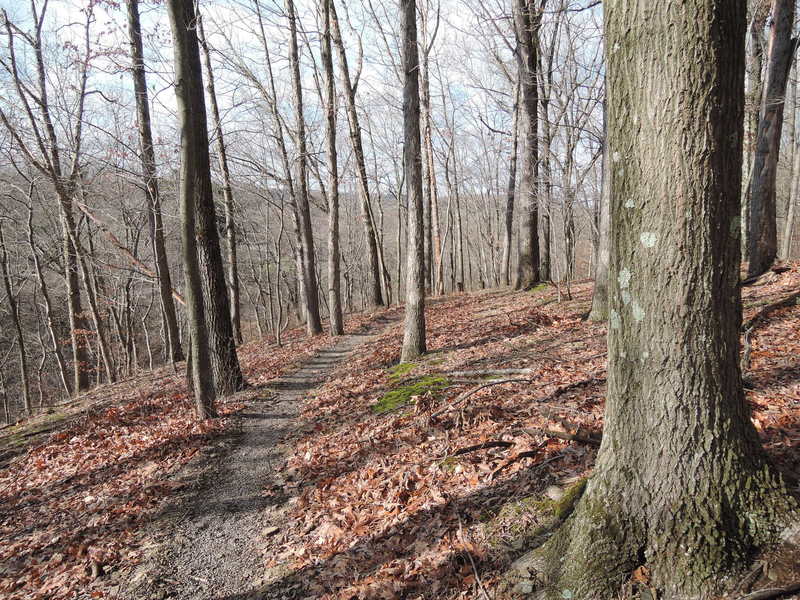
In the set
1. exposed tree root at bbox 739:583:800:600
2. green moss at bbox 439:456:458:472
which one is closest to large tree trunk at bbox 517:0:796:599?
exposed tree root at bbox 739:583:800:600

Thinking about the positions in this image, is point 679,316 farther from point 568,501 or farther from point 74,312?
point 74,312

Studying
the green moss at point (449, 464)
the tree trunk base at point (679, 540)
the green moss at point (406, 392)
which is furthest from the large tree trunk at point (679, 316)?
the green moss at point (406, 392)

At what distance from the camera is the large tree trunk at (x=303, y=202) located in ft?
43.5

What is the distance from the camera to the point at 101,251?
22656 mm

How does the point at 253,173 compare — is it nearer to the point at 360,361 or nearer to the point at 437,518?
the point at 360,361

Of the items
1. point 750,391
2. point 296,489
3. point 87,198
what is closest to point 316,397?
point 296,489

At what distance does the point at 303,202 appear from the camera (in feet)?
47.6

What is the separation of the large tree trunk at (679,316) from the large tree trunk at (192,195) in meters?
6.06

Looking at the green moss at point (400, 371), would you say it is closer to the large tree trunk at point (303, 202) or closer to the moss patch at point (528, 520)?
the moss patch at point (528, 520)

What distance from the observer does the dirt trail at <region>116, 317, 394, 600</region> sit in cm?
363

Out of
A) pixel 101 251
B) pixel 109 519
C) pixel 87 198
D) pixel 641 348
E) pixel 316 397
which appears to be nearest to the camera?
pixel 641 348

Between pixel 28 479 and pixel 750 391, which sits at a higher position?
pixel 750 391

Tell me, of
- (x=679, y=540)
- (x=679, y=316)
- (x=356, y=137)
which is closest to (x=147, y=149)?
(x=356, y=137)

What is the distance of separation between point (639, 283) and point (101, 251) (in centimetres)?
2674
